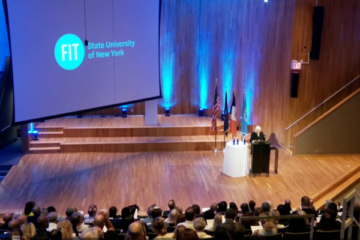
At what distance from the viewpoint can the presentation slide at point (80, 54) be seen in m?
7.16

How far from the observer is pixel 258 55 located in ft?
34.3

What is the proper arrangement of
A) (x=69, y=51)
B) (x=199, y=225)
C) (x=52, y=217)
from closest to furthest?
(x=199, y=225), (x=52, y=217), (x=69, y=51)

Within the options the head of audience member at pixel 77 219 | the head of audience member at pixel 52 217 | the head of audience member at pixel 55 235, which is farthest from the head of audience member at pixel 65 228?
the head of audience member at pixel 52 217

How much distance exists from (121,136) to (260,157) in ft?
12.4

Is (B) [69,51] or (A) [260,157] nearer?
(B) [69,51]

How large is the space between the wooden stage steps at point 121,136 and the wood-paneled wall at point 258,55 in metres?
1.27

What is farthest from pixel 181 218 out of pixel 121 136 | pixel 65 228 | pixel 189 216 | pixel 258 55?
pixel 258 55

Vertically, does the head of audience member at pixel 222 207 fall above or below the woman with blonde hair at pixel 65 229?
below

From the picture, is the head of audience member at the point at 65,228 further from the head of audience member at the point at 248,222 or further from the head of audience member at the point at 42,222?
the head of audience member at the point at 248,222

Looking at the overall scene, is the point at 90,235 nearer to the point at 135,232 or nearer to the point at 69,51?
the point at 135,232

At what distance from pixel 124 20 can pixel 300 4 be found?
3.97m

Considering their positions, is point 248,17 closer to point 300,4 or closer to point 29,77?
point 300,4

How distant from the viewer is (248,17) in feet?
34.9

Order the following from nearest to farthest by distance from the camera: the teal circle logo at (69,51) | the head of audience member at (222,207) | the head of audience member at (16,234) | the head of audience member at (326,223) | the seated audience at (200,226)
A: the head of audience member at (16,234)
the seated audience at (200,226)
the head of audience member at (326,223)
the head of audience member at (222,207)
the teal circle logo at (69,51)
